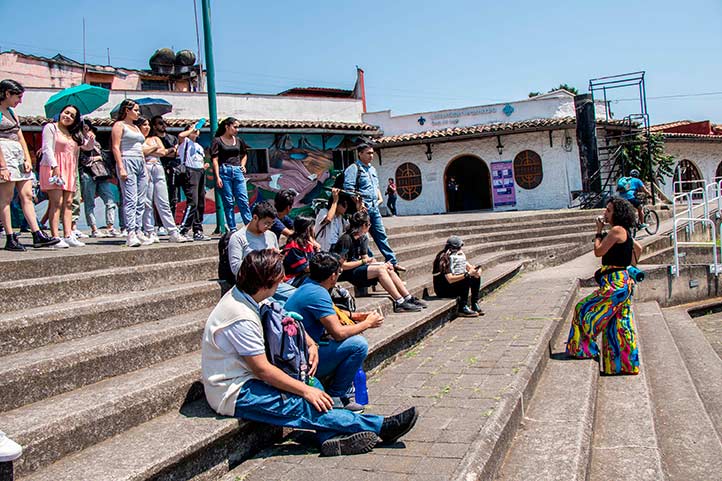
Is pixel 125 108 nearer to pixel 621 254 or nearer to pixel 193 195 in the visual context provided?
pixel 193 195

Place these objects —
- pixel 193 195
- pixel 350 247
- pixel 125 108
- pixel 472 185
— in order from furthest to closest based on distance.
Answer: pixel 472 185, pixel 193 195, pixel 350 247, pixel 125 108

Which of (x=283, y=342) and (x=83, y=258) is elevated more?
(x=83, y=258)

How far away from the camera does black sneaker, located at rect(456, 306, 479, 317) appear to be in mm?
7785

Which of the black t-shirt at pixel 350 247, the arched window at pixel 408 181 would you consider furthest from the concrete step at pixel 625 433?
the arched window at pixel 408 181

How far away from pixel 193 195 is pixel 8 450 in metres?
5.67

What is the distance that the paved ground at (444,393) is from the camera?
344 centimetres

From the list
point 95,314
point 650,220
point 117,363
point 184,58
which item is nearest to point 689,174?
point 650,220

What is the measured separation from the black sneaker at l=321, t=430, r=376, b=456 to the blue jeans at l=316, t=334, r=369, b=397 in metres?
0.72

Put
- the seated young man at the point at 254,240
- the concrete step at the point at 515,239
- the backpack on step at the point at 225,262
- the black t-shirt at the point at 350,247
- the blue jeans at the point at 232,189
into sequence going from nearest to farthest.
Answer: the seated young man at the point at 254,240
the backpack on step at the point at 225,262
the black t-shirt at the point at 350,247
the blue jeans at the point at 232,189
the concrete step at the point at 515,239

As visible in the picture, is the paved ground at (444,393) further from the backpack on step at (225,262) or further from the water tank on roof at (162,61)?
the water tank on roof at (162,61)

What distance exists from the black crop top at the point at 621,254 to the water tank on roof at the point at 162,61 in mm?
25303

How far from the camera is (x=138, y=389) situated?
3.60 metres

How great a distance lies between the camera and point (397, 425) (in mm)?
3725

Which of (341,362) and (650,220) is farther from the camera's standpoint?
(650,220)
